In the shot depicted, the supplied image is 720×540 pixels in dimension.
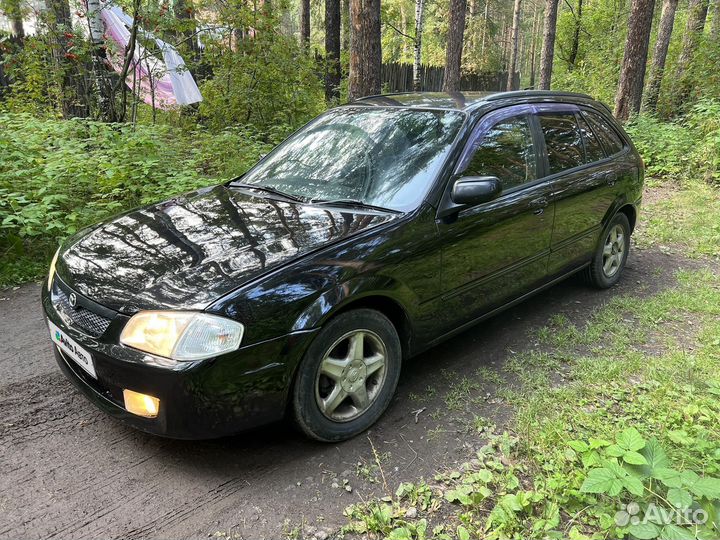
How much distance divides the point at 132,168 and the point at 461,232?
4.50m

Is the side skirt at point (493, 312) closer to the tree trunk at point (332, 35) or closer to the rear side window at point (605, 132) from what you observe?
the rear side window at point (605, 132)

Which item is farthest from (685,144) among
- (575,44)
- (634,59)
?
(575,44)

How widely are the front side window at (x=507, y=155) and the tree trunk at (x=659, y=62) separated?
1112 cm

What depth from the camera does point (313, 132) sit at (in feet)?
13.4

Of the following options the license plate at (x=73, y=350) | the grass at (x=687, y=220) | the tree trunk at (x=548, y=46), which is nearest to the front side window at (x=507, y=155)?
the license plate at (x=73, y=350)

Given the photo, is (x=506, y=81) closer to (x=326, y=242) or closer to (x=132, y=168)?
(x=132, y=168)

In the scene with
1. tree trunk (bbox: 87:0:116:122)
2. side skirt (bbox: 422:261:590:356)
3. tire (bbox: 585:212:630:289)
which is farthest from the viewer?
tree trunk (bbox: 87:0:116:122)

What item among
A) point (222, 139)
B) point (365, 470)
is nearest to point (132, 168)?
point (222, 139)

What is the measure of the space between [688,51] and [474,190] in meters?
13.8

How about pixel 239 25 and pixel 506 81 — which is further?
pixel 506 81

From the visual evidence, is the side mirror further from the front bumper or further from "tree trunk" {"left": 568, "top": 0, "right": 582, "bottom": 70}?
"tree trunk" {"left": 568, "top": 0, "right": 582, "bottom": 70}

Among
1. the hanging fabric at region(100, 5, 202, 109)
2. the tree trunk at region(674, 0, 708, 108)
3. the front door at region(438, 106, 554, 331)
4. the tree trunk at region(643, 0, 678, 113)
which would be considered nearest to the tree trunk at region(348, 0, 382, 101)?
the hanging fabric at region(100, 5, 202, 109)

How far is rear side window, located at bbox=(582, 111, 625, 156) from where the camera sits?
4.75m

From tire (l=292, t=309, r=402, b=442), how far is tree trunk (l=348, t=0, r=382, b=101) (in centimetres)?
633
